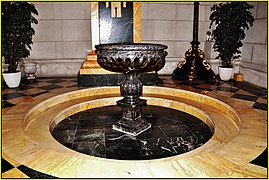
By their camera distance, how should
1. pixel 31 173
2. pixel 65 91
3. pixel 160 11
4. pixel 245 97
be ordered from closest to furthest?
1. pixel 31 173
2. pixel 245 97
3. pixel 65 91
4. pixel 160 11

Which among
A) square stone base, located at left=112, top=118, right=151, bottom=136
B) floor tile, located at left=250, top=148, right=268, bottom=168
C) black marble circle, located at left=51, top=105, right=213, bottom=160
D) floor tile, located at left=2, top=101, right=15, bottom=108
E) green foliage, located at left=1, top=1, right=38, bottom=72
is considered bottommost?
black marble circle, located at left=51, top=105, right=213, bottom=160

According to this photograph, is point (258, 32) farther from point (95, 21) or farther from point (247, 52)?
point (95, 21)

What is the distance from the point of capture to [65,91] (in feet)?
13.9

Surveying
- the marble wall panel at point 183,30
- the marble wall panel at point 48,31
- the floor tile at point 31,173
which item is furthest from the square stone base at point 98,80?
the floor tile at point 31,173

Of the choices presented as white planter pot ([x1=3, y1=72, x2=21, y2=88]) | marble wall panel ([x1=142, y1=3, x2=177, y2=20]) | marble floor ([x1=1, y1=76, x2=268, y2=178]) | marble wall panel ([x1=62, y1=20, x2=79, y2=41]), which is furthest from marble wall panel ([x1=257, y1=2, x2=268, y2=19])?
white planter pot ([x1=3, y1=72, x2=21, y2=88])

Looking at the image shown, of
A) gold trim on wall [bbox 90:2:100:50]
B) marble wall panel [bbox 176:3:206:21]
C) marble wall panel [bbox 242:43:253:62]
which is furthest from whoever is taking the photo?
marble wall panel [bbox 176:3:206:21]

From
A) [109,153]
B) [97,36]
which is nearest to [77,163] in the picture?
[109,153]

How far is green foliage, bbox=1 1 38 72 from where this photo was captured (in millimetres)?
4359

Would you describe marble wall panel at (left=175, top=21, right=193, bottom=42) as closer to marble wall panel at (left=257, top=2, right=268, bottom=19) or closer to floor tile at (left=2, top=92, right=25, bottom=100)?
marble wall panel at (left=257, top=2, right=268, bottom=19)

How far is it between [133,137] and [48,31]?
171 inches

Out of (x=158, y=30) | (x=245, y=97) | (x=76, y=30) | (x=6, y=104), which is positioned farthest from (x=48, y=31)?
(x=245, y=97)

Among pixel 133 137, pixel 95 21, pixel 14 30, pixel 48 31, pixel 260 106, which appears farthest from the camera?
pixel 48 31

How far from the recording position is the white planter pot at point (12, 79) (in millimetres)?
4473

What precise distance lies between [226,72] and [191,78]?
2.54 ft
